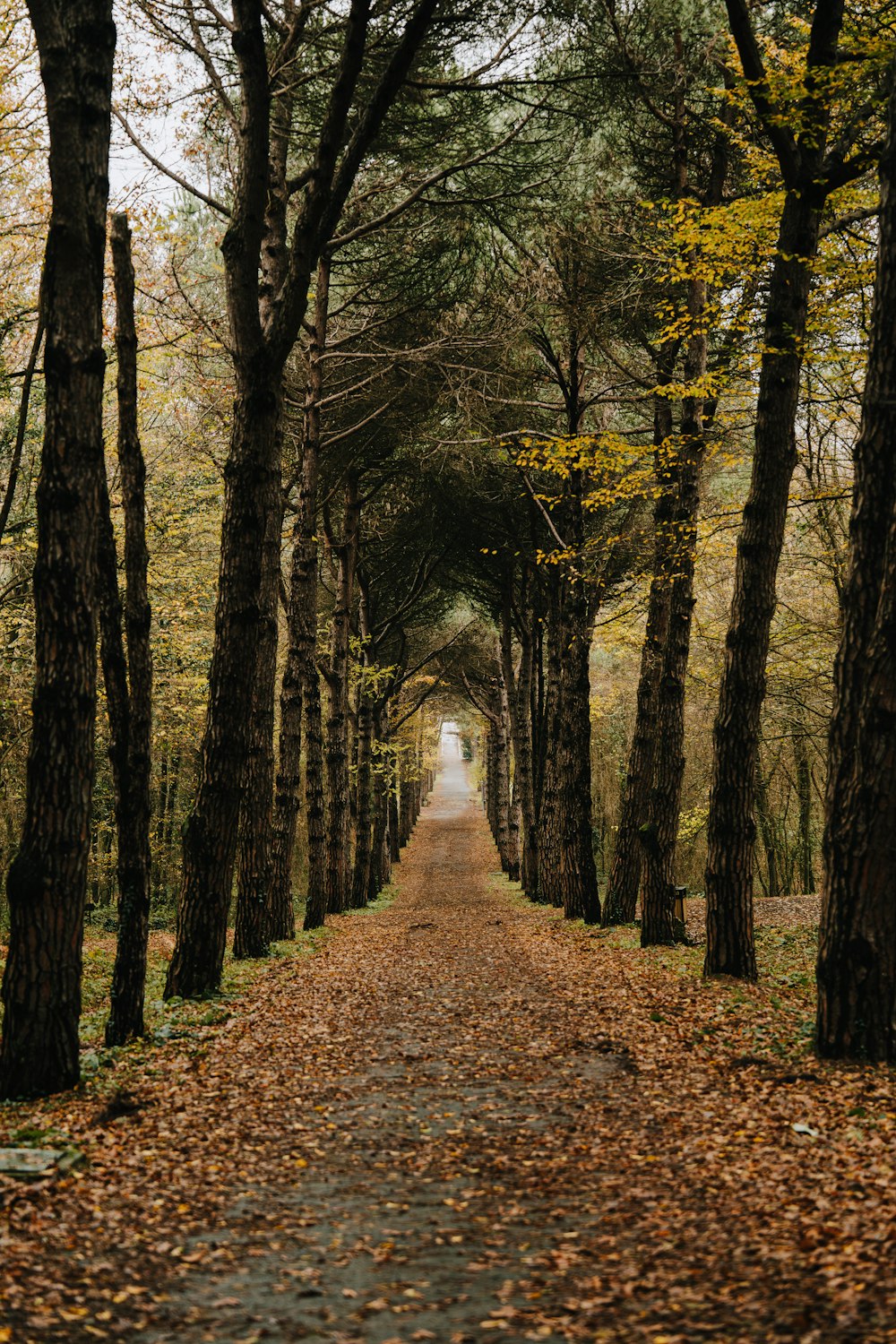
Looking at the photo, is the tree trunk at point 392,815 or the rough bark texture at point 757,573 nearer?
the rough bark texture at point 757,573

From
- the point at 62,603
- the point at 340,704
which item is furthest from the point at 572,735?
the point at 62,603

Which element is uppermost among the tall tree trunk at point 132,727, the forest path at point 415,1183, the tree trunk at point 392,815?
the tall tree trunk at point 132,727

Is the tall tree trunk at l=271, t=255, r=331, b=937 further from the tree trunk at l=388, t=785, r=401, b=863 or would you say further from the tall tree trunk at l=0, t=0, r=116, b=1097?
the tree trunk at l=388, t=785, r=401, b=863

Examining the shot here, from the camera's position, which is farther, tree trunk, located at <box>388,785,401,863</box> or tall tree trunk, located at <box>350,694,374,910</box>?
tree trunk, located at <box>388,785,401,863</box>

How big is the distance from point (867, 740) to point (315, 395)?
1098cm

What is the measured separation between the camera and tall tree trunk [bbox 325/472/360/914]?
1964 cm

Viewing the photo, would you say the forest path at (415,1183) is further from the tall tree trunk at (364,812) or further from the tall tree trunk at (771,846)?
the tall tree trunk at (771,846)

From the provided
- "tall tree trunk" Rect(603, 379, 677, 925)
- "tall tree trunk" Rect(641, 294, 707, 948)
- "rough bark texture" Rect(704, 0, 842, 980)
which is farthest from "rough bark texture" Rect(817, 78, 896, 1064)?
"tall tree trunk" Rect(603, 379, 677, 925)

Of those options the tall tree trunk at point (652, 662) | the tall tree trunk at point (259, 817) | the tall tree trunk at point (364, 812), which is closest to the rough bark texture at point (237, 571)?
the tall tree trunk at point (259, 817)

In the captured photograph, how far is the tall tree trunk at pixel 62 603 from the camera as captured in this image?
594cm

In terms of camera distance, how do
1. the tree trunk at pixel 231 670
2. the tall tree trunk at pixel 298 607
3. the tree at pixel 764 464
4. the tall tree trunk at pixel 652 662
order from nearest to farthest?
the tree at pixel 764 464 → the tree trunk at pixel 231 670 → the tall tree trunk at pixel 652 662 → the tall tree trunk at pixel 298 607

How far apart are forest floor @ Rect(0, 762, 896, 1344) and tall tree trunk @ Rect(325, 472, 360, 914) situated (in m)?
Answer: 11.1

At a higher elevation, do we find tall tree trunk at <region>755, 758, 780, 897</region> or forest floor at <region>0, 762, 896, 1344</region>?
forest floor at <region>0, 762, 896, 1344</region>

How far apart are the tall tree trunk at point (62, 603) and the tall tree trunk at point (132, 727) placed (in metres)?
1.46
